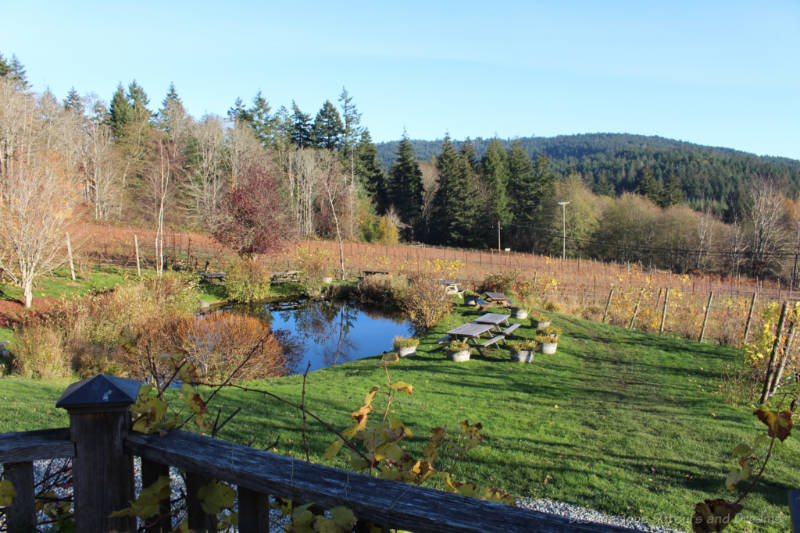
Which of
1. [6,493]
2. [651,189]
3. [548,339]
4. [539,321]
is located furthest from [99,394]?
[651,189]

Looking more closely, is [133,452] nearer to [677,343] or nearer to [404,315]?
[677,343]

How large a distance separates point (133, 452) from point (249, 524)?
0.41 meters

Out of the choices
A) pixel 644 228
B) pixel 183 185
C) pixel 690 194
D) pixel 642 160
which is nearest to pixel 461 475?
pixel 183 185

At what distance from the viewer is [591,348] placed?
39.3 feet

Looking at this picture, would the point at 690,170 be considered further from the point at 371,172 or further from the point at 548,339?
the point at 548,339

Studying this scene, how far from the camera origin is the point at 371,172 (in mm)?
51188

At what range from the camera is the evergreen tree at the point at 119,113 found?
42.5 m

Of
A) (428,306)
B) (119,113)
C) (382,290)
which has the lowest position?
(382,290)

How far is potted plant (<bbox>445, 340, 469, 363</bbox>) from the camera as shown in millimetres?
10891

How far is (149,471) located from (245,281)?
19667 millimetres

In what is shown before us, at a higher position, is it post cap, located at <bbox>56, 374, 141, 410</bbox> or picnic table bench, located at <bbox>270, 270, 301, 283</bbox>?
post cap, located at <bbox>56, 374, 141, 410</bbox>

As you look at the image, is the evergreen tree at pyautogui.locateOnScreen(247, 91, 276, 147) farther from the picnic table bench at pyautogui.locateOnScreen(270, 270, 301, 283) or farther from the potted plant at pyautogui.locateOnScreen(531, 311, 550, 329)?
the potted plant at pyautogui.locateOnScreen(531, 311, 550, 329)

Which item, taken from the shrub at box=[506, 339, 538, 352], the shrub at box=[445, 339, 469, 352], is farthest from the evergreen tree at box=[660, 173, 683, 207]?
the shrub at box=[445, 339, 469, 352]

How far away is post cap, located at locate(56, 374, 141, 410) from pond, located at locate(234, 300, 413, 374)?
404 inches
